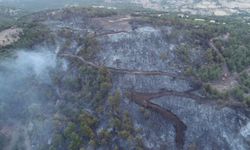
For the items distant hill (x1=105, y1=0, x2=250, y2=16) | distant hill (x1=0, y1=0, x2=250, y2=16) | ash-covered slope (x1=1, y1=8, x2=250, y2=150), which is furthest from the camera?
distant hill (x1=0, y1=0, x2=250, y2=16)

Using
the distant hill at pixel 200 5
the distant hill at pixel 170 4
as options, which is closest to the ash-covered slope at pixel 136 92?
the distant hill at pixel 200 5

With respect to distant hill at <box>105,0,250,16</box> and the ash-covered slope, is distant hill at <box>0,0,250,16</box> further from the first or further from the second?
the ash-covered slope

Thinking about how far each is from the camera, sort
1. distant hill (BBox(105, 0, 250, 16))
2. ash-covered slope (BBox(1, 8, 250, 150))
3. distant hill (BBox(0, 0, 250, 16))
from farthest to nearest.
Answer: distant hill (BBox(0, 0, 250, 16)) < distant hill (BBox(105, 0, 250, 16)) < ash-covered slope (BBox(1, 8, 250, 150))

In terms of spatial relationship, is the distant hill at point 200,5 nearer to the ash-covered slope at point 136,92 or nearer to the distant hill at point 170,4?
the distant hill at point 170,4

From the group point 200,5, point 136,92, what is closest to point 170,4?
point 200,5

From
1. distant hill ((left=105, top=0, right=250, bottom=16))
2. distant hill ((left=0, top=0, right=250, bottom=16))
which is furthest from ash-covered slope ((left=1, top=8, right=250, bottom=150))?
distant hill ((left=0, top=0, right=250, bottom=16))

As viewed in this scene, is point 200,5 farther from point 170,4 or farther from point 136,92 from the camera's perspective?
point 136,92

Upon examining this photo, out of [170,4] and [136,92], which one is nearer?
[136,92]

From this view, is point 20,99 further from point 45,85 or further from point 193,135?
point 193,135
